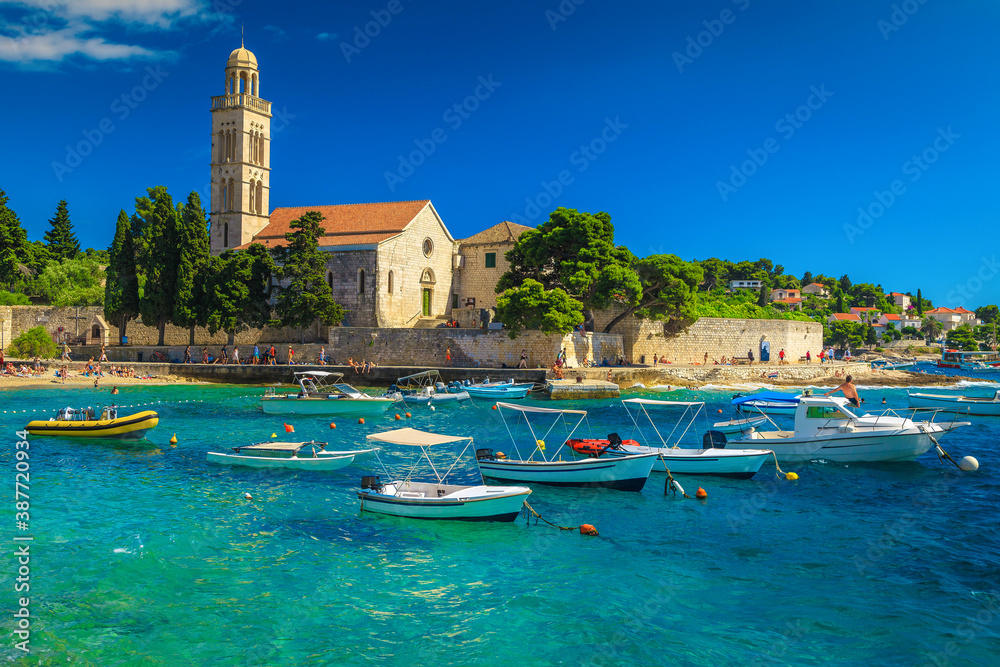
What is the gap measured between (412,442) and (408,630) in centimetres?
524

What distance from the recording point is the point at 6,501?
12.5 metres

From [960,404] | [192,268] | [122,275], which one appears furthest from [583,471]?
[122,275]

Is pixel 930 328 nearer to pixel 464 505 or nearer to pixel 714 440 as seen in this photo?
pixel 714 440

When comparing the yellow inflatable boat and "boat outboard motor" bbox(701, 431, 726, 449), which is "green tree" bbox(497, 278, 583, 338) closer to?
"boat outboard motor" bbox(701, 431, 726, 449)

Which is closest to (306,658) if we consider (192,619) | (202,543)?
(192,619)

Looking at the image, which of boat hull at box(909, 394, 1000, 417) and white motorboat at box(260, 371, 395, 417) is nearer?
white motorboat at box(260, 371, 395, 417)

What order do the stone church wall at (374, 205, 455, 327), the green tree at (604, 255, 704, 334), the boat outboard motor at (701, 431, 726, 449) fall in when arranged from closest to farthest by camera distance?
the boat outboard motor at (701, 431, 726, 449) → the green tree at (604, 255, 704, 334) → the stone church wall at (374, 205, 455, 327)

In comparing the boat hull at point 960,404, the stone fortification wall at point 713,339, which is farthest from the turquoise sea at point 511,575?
the stone fortification wall at point 713,339

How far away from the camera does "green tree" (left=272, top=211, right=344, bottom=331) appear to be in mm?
39094

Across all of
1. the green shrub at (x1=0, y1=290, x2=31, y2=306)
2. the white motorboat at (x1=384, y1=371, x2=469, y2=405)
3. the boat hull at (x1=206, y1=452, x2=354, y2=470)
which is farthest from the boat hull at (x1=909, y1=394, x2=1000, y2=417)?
the green shrub at (x1=0, y1=290, x2=31, y2=306)

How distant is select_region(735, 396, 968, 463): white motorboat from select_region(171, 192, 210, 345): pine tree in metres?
33.8

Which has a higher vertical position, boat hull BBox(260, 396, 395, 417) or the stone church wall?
the stone church wall

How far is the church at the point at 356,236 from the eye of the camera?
4222 cm

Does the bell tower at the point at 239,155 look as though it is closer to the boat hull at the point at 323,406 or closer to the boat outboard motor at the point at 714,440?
the boat hull at the point at 323,406
